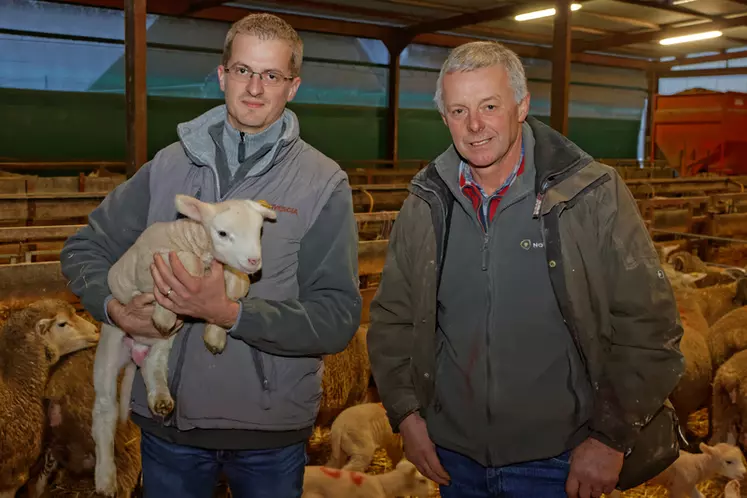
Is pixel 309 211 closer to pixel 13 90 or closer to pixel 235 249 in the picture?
pixel 235 249

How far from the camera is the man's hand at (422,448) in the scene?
1858 millimetres

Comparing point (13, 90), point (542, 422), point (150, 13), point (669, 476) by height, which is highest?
point (150, 13)

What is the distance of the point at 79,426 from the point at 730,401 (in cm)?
339

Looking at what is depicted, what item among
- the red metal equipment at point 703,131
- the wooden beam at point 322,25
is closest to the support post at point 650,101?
the red metal equipment at point 703,131

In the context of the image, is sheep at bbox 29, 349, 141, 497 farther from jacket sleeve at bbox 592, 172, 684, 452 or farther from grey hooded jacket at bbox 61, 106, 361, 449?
jacket sleeve at bbox 592, 172, 684, 452

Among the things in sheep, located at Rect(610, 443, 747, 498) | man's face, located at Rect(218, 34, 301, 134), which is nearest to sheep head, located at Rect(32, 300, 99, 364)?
man's face, located at Rect(218, 34, 301, 134)

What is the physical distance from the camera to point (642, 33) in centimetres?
1373

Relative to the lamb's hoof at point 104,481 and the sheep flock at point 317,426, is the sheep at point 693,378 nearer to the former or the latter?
the sheep flock at point 317,426

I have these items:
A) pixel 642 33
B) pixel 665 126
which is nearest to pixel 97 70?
pixel 642 33

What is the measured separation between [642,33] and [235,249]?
13761mm

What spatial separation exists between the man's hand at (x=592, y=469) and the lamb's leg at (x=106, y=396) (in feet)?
3.86

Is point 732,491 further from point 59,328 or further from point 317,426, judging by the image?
point 59,328

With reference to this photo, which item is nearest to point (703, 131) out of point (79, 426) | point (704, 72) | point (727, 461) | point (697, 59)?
point (697, 59)

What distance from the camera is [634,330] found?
5.44ft
